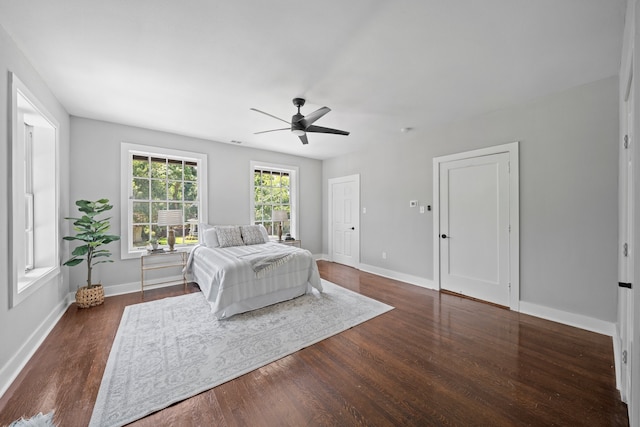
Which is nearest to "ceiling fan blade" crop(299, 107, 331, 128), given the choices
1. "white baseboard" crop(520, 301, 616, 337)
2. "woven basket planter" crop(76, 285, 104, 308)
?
"white baseboard" crop(520, 301, 616, 337)

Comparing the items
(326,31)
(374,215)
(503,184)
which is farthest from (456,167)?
(326,31)

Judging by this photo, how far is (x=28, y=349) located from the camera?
220 cm

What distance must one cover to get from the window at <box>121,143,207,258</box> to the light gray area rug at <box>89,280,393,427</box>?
1299 mm

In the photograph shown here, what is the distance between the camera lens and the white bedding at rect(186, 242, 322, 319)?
117 inches

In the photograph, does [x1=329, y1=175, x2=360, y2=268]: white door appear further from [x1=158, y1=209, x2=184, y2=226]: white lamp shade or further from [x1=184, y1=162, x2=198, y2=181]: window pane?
[x1=158, y1=209, x2=184, y2=226]: white lamp shade

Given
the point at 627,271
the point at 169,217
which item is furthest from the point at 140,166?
the point at 627,271

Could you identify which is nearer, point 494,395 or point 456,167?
point 494,395

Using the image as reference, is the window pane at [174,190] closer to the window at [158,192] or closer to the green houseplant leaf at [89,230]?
the window at [158,192]

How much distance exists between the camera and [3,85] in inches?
74.9

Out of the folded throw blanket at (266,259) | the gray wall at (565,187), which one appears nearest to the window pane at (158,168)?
the folded throw blanket at (266,259)

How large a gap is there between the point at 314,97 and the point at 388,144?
2.30 m

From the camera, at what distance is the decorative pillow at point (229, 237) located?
4176 millimetres

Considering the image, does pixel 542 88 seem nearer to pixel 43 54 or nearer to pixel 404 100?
pixel 404 100

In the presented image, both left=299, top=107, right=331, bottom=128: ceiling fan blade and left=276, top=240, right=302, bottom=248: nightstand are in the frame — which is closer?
left=299, top=107, right=331, bottom=128: ceiling fan blade
